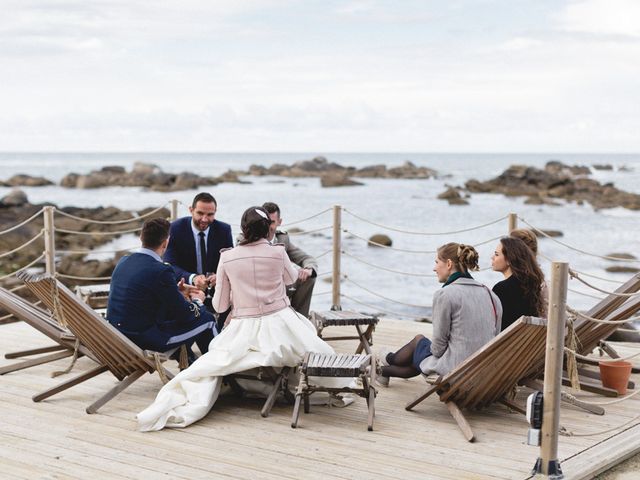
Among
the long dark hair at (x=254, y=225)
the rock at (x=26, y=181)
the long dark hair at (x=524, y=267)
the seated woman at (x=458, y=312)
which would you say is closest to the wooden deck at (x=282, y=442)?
the seated woman at (x=458, y=312)

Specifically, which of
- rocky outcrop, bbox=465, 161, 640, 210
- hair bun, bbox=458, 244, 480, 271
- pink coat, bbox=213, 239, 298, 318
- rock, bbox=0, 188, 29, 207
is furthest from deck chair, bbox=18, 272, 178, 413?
rocky outcrop, bbox=465, 161, 640, 210

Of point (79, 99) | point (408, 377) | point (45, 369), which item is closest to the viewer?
point (408, 377)

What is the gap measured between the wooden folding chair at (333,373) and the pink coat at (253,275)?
0.39 m

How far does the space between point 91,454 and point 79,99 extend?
55217 millimetres

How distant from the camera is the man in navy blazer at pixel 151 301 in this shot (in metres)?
4.80

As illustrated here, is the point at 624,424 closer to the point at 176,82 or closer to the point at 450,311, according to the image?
the point at 450,311

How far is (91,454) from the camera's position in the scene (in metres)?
4.01

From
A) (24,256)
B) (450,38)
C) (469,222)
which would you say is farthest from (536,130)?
(24,256)

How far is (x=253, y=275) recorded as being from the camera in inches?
183

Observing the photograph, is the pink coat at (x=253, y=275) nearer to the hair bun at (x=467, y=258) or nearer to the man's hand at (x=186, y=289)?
the man's hand at (x=186, y=289)

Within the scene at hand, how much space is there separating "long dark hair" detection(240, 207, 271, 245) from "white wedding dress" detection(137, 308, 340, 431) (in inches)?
17.9

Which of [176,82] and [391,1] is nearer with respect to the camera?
[391,1]

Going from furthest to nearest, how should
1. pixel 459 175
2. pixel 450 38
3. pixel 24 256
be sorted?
pixel 459 175 < pixel 450 38 < pixel 24 256

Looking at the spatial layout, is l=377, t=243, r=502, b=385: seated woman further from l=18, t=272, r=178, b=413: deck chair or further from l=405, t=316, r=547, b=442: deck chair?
l=18, t=272, r=178, b=413: deck chair
